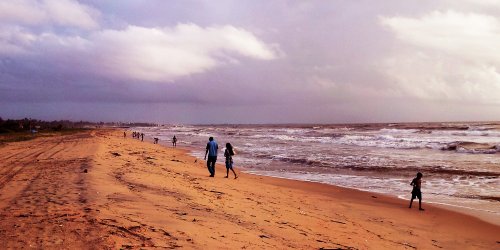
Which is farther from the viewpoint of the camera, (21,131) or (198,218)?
(21,131)

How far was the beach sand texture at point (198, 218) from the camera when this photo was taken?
20.3ft

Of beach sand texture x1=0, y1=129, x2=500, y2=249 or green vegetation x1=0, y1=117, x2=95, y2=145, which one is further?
green vegetation x1=0, y1=117, x2=95, y2=145

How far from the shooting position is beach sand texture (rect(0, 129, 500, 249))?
620cm

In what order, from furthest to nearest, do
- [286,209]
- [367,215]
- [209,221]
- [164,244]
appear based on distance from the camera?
1. [367,215]
2. [286,209]
3. [209,221]
4. [164,244]

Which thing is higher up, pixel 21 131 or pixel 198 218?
pixel 21 131

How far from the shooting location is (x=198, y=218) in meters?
7.80

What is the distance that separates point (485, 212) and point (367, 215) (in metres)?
4.02

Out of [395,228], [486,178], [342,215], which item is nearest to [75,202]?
[342,215]

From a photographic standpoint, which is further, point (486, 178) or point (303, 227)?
point (486, 178)

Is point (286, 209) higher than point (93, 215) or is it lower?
lower

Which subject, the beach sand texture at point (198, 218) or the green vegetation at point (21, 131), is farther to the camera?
the green vegetation at point (21, 131)

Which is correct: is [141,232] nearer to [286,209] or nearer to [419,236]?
[286,209]

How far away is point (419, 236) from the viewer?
31.0 feet

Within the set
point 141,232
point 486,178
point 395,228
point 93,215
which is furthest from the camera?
point 486,178
